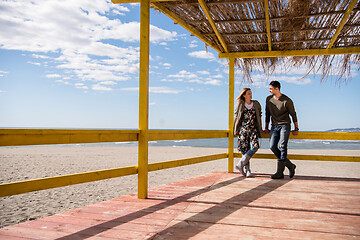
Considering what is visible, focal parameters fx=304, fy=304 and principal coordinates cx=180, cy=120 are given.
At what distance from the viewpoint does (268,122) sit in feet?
16.2

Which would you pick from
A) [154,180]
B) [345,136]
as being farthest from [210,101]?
[345,136]

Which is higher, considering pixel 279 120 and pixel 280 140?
pixel 279 120

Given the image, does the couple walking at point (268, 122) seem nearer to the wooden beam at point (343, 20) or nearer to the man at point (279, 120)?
the man at point (279, 120)

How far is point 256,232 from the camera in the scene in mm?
2232

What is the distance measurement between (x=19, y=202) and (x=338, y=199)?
5891 millimetres

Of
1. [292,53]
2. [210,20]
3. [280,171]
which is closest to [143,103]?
[210,20]

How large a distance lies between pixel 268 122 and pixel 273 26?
1.50 m

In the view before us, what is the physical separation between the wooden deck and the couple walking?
846 mm

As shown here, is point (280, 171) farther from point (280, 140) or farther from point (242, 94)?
point (242, 94)

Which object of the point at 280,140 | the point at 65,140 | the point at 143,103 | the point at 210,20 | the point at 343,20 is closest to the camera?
the point at 65,140

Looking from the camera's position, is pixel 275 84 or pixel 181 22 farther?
pixel 275 84

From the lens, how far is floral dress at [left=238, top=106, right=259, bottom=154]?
488 centimetres

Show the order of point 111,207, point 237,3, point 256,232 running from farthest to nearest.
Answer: point 237,3, point 111,207, point 256,232

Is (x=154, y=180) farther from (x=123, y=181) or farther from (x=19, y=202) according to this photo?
(x=19, y=202)
